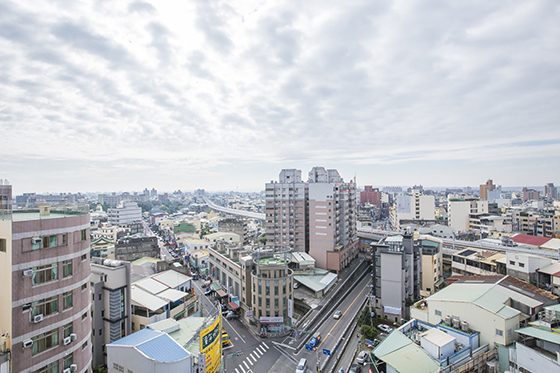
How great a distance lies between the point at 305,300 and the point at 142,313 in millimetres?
16759

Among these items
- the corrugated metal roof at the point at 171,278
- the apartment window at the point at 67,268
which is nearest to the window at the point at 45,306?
the apartment window at the point at 67,268

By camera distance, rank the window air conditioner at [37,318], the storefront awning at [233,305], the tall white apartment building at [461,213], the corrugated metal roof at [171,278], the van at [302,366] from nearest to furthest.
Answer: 1. the window air conditioner at [37,318]
2. the van at [302,366]
3. the corrugated metal roof at [171,278]
4. the storefront awning at [233,305]
5. the tall white apartment building at [461,213]

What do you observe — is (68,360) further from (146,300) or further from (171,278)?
(171,278)

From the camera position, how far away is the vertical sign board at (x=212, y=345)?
13969mm

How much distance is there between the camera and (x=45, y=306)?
1009 cm

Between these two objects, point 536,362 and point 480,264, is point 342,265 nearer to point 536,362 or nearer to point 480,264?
point 480,264

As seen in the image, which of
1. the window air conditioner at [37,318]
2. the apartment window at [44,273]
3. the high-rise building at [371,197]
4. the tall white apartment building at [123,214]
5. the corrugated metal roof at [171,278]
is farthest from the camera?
the high-rise building at [371,197]

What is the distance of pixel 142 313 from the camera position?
775 inches

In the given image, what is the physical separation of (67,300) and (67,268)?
1.18 metres

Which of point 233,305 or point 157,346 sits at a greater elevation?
point 157,346

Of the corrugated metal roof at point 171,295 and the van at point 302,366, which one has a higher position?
the corrugated metal roof at point 171,295

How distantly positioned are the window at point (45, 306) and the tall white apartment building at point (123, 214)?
7348 cm

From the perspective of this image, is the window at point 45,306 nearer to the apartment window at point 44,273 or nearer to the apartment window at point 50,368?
the apartment window at point 44,273

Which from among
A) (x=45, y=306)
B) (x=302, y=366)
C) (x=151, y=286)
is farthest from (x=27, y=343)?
(x=302, y=366)
